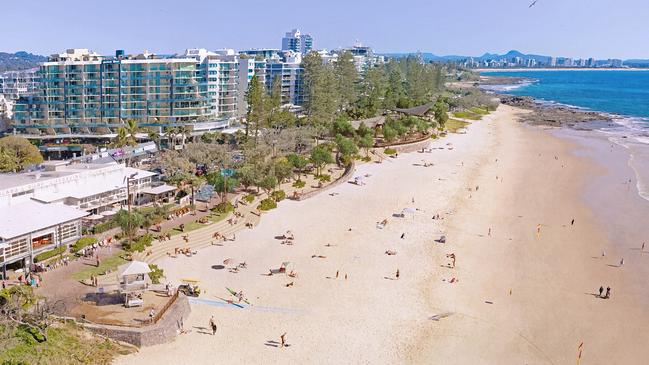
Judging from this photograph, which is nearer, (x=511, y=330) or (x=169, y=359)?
(x=169, y=359)

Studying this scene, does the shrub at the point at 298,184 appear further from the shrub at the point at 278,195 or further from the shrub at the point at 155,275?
the shrub at the point at 155,275

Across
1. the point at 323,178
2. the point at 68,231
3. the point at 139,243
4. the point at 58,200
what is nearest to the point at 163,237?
the point at 139,243

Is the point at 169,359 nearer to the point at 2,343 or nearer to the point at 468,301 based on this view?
the point at 2,343

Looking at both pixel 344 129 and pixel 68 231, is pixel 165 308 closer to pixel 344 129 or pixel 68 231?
pixel 68 231

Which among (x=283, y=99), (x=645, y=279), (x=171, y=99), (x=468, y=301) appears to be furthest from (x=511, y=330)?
(x=283, y=99)

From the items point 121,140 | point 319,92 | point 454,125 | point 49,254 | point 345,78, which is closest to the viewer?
point 49,254

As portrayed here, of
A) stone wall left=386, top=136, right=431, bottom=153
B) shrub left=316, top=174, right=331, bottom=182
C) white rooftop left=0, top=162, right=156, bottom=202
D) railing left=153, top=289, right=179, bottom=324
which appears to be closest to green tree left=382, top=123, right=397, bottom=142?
stone wall left=386, top=136, right=431, bottom=153
